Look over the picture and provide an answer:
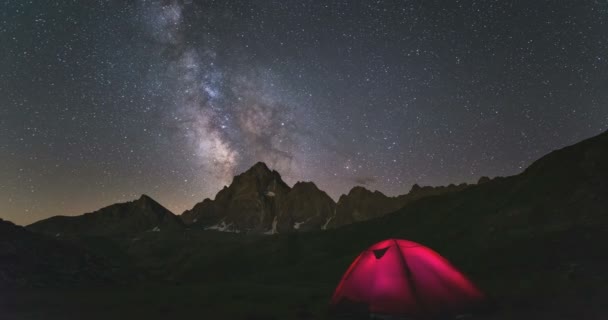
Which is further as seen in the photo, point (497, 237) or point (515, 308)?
point (497, 237)

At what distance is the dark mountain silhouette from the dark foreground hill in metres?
11.6

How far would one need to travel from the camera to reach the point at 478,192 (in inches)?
4574

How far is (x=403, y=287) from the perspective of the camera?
63.3 feet

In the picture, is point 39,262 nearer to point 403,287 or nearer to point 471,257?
point 403,287

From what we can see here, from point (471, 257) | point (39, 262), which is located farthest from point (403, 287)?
point (39, 262)

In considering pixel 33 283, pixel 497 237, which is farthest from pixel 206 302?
pixel 497 237

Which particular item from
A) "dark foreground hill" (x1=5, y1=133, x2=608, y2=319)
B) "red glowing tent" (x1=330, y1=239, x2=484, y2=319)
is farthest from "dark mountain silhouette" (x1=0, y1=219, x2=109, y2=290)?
"red glowing tent" (x1=330, y1=239, x2=484, y2=319)

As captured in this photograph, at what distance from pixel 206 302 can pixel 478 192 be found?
346 ft

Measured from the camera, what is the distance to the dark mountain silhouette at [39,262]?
154 feet

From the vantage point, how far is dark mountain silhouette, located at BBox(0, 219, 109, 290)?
46.9 metres

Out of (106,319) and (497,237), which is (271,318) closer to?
(106,319)

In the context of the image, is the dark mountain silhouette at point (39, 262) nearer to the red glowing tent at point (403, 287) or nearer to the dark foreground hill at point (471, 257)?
the dark foreground hill at point (471, 257)

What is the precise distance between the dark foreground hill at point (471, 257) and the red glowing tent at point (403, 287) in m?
2.02

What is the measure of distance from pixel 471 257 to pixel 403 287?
5178 centimetres
